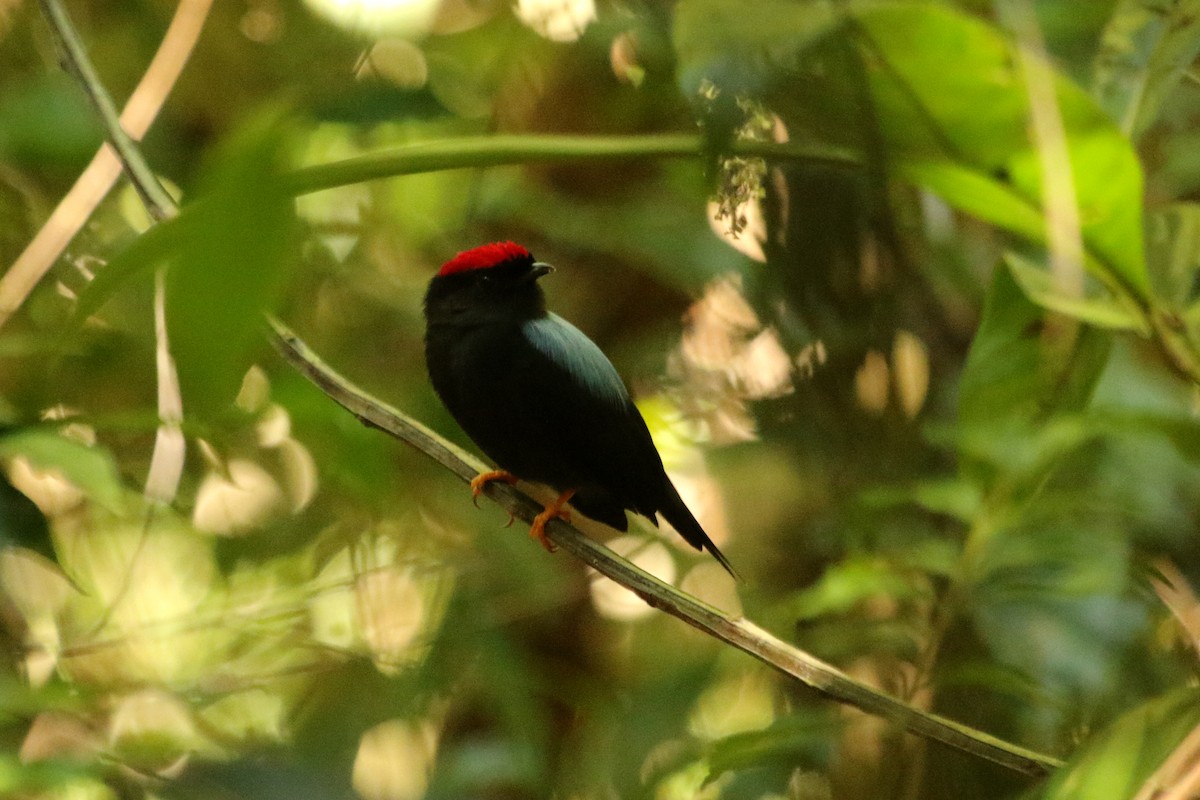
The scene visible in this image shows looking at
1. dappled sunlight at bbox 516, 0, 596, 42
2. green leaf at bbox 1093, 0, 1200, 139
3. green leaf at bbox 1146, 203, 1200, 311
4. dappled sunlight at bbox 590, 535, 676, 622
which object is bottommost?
dappled sunlight at bbox 590, 535, 676, 622

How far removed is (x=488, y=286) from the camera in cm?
224

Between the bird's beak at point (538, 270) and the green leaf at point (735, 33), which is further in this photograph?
the bird's beak at point (538, 270)

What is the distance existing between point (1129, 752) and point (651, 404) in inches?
79.2

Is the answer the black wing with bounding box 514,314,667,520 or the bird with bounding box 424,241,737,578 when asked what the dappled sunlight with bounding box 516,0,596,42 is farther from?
the black wing with bounding box 514,314,667,520

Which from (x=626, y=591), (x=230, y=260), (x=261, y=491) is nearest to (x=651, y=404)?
(x=626, y=591)

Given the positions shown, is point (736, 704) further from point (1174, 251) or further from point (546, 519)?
point (1174, 251)

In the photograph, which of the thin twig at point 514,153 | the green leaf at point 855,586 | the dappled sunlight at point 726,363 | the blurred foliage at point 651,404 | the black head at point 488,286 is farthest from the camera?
the dappled sunlight at point 726,363

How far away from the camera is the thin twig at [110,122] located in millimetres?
1268

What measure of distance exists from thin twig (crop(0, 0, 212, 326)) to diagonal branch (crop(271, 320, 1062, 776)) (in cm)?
63

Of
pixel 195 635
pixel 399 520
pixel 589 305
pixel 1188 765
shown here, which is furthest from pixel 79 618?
pixel 1188 765

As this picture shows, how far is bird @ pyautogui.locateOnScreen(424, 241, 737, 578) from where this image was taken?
6.91 ft

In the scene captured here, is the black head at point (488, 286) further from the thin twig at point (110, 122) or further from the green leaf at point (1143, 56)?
the green leaf at point (1143, 56)

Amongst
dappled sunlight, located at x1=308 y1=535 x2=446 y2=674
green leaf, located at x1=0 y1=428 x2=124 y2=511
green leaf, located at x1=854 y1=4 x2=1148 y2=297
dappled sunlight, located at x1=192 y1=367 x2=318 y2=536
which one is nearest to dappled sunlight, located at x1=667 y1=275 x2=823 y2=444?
dappled sunlight, located at x1=308 y1=535 x2=446 y2=674

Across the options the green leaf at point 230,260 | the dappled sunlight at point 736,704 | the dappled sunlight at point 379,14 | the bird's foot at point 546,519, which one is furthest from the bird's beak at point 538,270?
the green leaf at point 230,260
